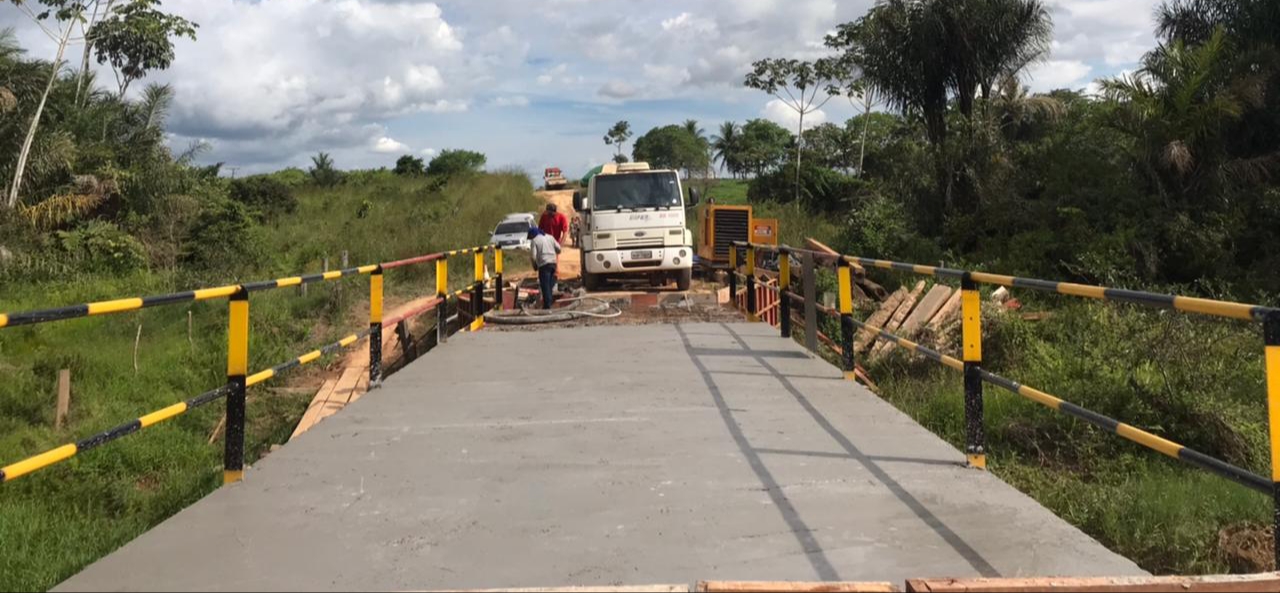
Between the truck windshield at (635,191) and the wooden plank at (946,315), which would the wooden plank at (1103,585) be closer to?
the wooden plank at (946,315)

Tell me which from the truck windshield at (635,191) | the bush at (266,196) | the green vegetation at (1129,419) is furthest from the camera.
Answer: the bush at (266,196)

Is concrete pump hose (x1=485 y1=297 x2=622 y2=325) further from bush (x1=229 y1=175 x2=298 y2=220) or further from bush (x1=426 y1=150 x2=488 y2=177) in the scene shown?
bush (x1=426 y1=150 x2=488 y2=177)

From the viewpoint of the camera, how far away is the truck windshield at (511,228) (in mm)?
29078

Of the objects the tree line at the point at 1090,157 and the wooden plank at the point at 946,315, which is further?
the tree line at the point at 1090,157

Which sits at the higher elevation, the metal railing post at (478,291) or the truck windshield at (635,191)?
the truck windshield at (635,191)

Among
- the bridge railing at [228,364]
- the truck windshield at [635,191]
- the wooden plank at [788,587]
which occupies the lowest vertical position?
the wooden plank at [788,587]

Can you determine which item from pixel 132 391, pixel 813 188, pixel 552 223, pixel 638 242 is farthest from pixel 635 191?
pixel 813 188

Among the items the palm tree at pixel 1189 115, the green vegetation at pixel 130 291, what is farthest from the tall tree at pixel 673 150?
the palm tree at pixel 1189 115

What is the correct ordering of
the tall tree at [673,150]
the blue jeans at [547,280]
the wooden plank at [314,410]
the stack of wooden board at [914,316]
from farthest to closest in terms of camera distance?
the tall tree at [673,150] < the blue jeans at [547,280] < the stack of wooden board at [914,316] < the wooden plank at [314,410]

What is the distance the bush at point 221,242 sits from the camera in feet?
77.0

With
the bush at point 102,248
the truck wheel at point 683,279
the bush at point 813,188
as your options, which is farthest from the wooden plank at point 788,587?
the bush at point 813,188

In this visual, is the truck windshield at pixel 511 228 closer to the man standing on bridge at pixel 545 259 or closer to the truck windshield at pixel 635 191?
the truck windshield at pixel 635 191

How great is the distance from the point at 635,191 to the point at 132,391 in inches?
353

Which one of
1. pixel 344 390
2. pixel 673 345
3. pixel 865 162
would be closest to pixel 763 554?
pixel 673 345
